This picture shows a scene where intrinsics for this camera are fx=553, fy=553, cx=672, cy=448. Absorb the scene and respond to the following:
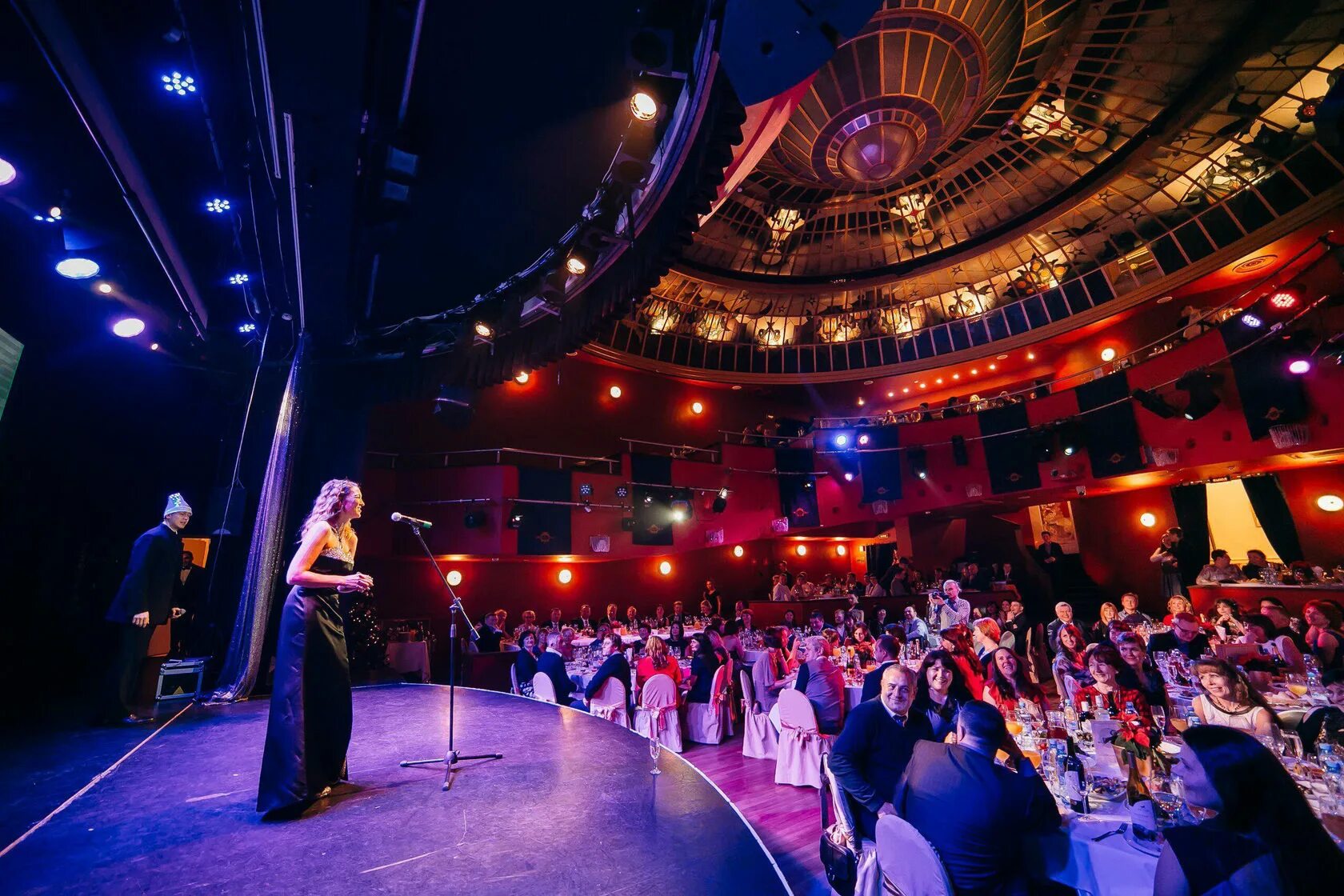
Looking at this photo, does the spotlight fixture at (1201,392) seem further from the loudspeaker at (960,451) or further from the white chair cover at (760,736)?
the white chair cover at (760,736)

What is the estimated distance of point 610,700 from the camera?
6.55 metres

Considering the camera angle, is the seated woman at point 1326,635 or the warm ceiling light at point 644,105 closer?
the warm ceiling light at point 644,105

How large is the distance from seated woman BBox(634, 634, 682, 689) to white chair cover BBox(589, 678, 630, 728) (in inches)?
11.6

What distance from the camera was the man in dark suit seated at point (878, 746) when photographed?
2.96 meters

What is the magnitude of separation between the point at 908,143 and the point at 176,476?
1465 cm

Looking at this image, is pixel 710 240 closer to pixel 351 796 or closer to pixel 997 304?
pixel 997 304

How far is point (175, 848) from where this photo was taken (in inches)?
89.6

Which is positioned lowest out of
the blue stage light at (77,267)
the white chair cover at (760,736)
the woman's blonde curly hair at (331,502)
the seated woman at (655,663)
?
the white chair cover at (760,736)

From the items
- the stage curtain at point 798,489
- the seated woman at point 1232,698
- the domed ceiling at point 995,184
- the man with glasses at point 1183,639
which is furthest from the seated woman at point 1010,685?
the stage curtain at point 798,489

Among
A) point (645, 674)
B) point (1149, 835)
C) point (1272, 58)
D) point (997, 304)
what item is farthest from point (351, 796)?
point (997, 304)

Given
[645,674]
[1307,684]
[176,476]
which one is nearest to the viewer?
[1307,684]

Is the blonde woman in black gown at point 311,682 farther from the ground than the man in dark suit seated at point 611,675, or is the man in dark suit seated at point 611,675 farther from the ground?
the blonde woman in black gown at point 311,682

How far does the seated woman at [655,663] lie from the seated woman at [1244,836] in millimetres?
5382

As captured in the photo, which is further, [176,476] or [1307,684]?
[176,476]
